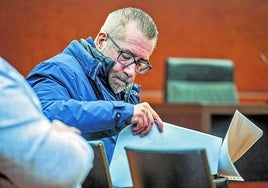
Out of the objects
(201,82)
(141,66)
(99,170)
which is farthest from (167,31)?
(99,170)

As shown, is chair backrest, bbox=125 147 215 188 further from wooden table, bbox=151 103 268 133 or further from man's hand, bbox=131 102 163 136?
wooden table, bbox=151 103 268 133

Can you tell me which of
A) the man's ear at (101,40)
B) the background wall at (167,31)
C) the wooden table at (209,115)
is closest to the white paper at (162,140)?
→ the man's ear at (101,40)

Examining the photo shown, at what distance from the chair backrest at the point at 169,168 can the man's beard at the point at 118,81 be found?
60 cm

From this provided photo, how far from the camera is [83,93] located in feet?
5.47

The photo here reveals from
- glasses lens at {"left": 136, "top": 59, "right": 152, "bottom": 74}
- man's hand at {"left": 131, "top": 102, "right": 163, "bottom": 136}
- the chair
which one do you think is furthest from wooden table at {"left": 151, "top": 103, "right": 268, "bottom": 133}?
man's hand at {"left": 131, "top": 102, "right": 163, "bottom": 136}

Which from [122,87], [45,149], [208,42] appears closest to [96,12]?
[208,42]

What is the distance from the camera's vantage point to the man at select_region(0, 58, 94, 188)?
29.0 inches

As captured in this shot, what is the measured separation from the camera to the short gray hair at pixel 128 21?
6.00 feet

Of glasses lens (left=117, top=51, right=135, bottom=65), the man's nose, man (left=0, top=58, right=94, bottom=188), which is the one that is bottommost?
the man's nose

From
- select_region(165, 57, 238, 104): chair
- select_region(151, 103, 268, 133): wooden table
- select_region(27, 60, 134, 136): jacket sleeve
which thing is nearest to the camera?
select_region(27, 60, 134, 136): jacket sleeve

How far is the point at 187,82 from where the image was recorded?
4.20m

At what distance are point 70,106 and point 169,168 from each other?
13.4 inches

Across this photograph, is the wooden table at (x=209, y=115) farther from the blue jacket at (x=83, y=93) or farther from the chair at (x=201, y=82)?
the blue jacket at (x=83, y=93)

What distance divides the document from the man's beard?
1.10 ft
